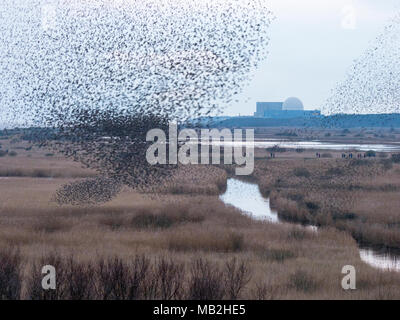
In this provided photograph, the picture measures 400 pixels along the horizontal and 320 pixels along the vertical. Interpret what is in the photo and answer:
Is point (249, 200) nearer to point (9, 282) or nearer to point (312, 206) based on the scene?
point (312, 206)

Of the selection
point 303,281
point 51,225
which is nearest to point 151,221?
point 51,225

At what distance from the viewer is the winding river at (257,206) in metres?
18.0

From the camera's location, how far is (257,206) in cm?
3178

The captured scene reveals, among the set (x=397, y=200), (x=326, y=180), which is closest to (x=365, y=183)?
(x=326, y=180)

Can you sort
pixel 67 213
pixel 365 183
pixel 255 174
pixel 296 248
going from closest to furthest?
pixel 296 248 → pixel 67 213 → pixel 365 183 → pixel 255 174

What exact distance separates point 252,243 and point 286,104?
132m

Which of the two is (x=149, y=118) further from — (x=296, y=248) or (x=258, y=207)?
(x=258, y=207)

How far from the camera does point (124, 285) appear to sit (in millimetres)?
10586

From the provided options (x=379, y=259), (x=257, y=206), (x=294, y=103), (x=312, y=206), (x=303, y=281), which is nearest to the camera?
(x=303, y=281)

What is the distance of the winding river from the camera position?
711 inches

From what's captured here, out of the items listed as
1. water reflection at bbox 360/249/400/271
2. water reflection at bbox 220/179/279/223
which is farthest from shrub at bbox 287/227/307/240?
water reflection at bbox 220/179/279/223

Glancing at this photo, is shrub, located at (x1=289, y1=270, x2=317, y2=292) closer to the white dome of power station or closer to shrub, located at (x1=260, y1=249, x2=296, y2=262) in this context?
shrub, located at (x1=260, y1=249, x2=296, y2=262)

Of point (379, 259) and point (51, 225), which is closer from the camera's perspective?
point (379, 259)

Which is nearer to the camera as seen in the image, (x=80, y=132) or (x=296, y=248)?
(x=296, y=248)
